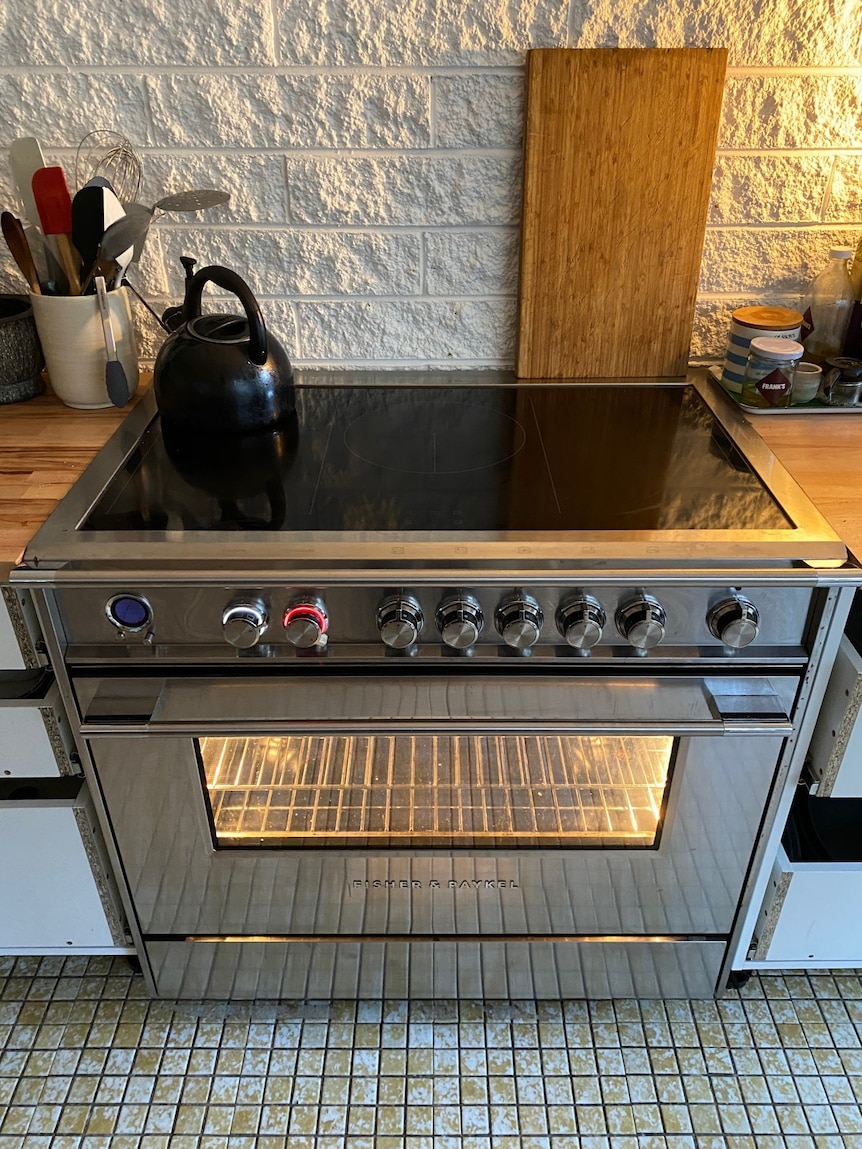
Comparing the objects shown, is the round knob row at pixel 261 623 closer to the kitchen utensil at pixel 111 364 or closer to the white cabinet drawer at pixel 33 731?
the white cabinet drawer at pixel 33 731

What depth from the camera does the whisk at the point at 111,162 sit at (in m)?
1.51

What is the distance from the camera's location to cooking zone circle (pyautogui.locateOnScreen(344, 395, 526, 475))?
1.40 m

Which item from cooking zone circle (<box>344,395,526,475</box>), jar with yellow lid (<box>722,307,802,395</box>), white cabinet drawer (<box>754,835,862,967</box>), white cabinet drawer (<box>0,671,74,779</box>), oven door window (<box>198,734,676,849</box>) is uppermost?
Result: jar with yellow lid (<box>722,307,802,395</box>)

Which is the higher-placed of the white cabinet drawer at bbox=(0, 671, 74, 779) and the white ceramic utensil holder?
the white ceramic utensil holder

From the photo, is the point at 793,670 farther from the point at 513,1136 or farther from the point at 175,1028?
the point at 175,1028

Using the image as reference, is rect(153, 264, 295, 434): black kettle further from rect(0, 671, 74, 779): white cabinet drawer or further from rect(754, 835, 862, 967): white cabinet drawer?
rect(754, 835, 862, 967): white cabinet drawer

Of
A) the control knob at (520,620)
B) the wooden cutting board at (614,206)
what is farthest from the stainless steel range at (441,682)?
the wooden cutting board at (614,206)

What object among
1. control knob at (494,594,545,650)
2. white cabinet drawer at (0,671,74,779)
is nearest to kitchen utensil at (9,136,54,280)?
white cabinet drawer at (0,671,74,779)

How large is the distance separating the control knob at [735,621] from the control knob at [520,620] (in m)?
0.23

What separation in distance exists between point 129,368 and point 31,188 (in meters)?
0.30

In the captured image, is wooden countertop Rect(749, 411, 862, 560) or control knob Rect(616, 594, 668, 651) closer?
Result: control knob Rect(616, 594, 668, 651)

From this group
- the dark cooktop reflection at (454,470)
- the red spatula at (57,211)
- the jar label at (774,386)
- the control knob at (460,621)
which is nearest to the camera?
the control knob at (460,621)

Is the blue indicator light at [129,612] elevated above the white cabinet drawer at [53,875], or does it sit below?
above

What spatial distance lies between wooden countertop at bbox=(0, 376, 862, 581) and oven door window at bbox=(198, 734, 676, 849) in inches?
15.4
